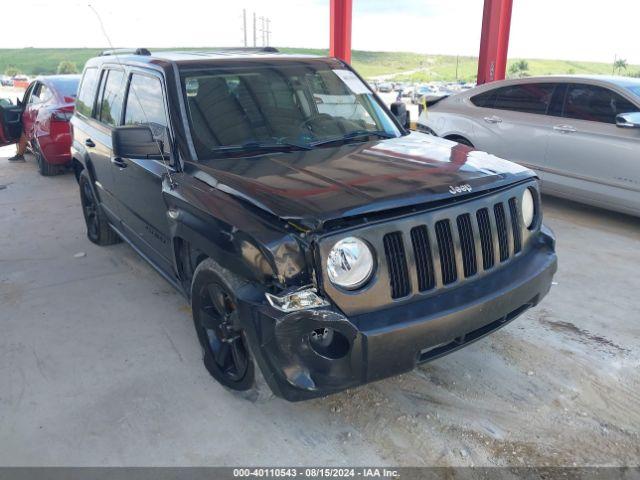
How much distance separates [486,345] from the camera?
144 inches

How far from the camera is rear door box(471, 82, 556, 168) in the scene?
6.54m

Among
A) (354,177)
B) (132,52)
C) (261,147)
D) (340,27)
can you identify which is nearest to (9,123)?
(340,27)

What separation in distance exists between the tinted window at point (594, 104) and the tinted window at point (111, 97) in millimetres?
4768

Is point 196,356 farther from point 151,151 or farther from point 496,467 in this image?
point 496,467

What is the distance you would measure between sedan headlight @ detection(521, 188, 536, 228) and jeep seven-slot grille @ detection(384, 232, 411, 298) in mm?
1032

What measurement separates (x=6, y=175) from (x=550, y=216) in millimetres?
8695

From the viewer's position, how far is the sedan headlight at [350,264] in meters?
2.44

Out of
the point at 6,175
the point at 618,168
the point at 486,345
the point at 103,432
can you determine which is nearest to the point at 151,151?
the point at 103,432

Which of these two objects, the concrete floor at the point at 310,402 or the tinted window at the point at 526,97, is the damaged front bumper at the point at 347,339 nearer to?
the concrete floor at the point at 310,402

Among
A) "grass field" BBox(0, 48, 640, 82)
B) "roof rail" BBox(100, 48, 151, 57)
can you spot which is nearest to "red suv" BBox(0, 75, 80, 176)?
"roof rail" BBox(100, 48, 151, 57)

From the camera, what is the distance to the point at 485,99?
7.29 metres

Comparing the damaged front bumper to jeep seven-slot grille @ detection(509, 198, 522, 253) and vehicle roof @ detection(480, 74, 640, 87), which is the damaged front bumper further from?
vehicle roof @ detection(480, 74, 640, 87)

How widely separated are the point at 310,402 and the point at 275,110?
1819mm

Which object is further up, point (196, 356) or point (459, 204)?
point (459, 204)
